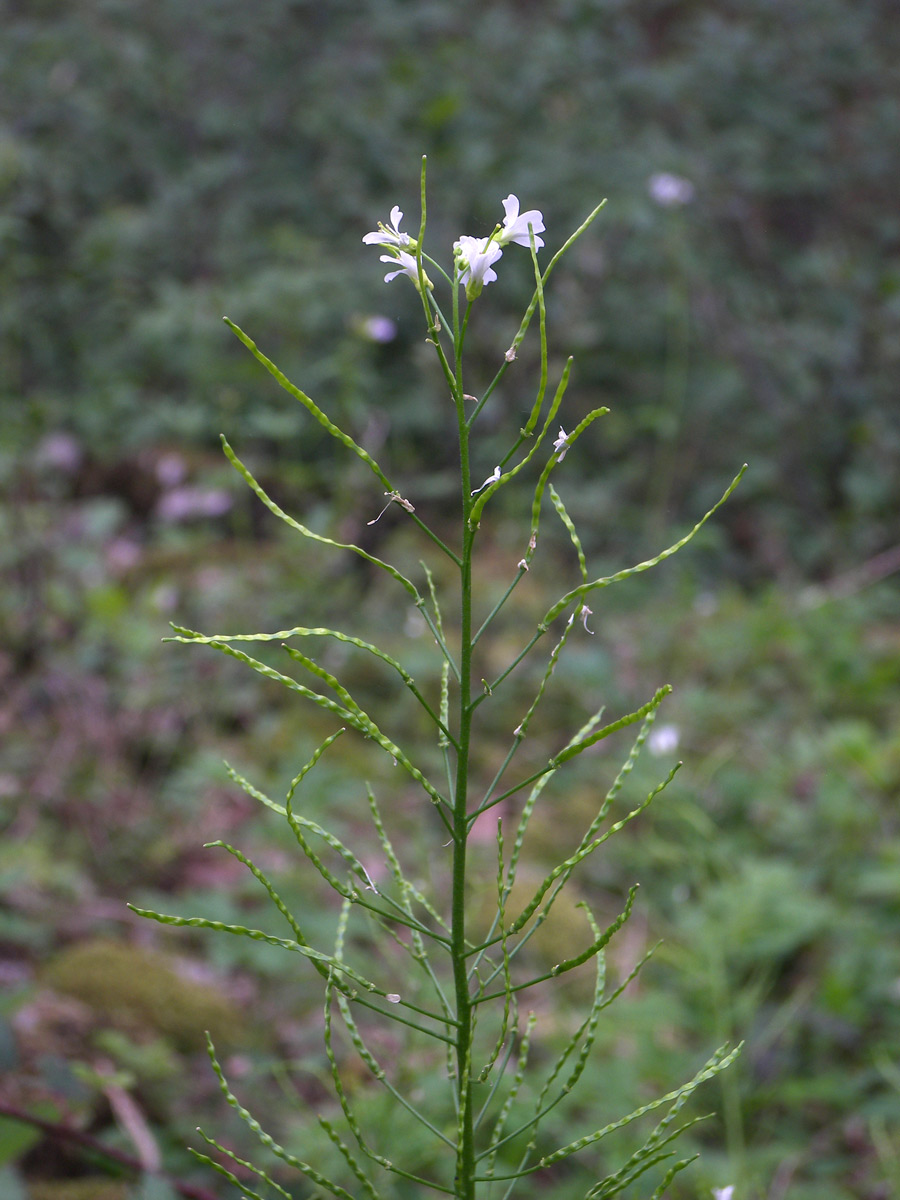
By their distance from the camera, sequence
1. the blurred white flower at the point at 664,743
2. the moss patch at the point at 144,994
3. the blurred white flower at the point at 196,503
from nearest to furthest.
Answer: the moss patch at the point at 144,994
the blurred white flower at the point at 664,743
the blurred white flower at the point at 196,503

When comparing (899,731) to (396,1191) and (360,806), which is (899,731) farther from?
(396,1191)

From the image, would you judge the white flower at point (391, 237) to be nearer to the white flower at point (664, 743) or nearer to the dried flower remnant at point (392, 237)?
the dried flower remnant at point (392, 237)

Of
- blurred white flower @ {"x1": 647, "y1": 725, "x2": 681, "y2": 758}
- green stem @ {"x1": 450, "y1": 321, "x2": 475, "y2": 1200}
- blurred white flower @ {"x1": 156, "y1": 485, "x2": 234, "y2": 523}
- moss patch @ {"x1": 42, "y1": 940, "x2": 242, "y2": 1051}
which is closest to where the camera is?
green stem @ {"x1": 450, "y1": 321, "x2": 475, "y2": 1200}

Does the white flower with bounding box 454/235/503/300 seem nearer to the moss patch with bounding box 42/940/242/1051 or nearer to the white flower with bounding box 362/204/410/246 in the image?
the white flower with bounding box 362/204/410/246

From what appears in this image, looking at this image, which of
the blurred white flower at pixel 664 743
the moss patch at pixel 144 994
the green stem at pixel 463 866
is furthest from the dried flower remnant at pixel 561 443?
the moss patch at pixel 144 994

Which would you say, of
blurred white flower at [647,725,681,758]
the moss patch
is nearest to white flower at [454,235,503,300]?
blurred white flower at [647,725,681,758]
